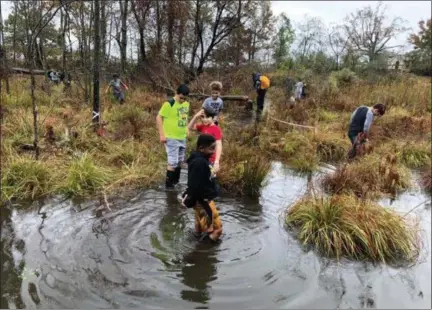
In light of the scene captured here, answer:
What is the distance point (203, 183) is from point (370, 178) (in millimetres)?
4163

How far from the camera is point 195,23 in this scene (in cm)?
2350

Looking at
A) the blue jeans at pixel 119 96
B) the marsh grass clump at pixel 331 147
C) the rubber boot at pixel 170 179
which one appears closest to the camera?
the rubber boot at pixel 170 179

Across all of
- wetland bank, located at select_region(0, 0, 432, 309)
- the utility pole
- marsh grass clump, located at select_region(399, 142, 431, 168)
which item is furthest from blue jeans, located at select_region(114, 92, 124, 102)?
marsh grass clump, located at select_region(399, 142, 431, 168)

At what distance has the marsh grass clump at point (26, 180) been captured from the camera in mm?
6125

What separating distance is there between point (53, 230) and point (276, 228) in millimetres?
2848

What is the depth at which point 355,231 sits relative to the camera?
4.89 m

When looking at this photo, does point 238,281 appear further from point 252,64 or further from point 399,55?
point 399,55

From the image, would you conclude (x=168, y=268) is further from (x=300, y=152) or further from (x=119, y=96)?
(x=119, y=96)

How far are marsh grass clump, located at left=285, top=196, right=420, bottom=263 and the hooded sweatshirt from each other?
54.6 inches

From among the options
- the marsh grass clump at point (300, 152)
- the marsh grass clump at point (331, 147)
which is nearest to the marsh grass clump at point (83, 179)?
the marsh grass clump at point (300, 152)

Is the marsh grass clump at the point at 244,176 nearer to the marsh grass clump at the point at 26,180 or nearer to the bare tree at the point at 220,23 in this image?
the marsh grass clump at the point at 26,180

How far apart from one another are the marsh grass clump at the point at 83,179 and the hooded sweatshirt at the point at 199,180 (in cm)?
243

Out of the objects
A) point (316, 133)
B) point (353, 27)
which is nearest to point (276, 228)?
point (316, 133)

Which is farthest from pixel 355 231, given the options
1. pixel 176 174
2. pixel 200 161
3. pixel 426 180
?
pixel 426 180
